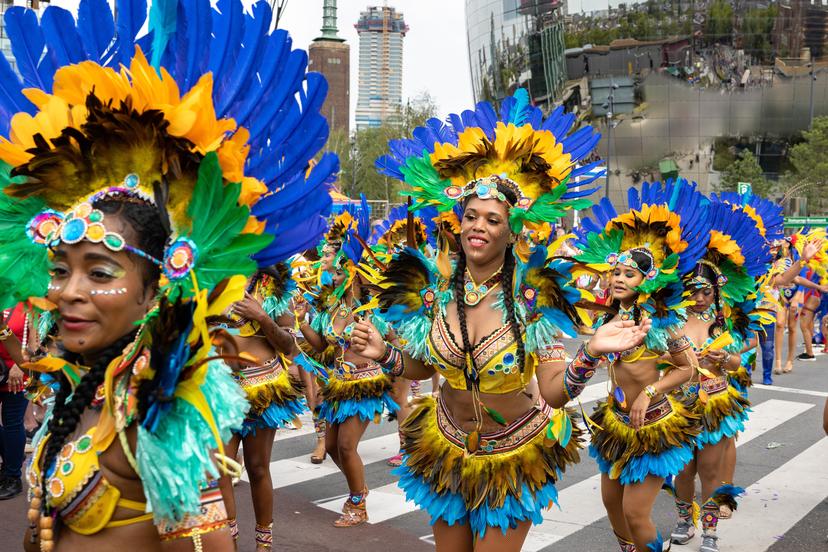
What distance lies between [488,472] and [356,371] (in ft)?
10.7

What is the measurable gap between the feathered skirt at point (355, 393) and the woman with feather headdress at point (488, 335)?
2.49 m

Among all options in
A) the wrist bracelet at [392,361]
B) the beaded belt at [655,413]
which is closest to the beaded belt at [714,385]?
the beaded belt at [655,413]

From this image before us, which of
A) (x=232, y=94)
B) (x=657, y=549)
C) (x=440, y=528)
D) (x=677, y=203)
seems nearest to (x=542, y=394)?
(x=440, y=528)

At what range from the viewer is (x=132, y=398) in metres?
2.49

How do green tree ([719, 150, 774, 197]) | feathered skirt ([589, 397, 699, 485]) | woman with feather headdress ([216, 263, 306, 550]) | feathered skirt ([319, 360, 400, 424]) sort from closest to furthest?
1. feathered skirt ([589, 397, 699, 485])
2. woman with feather headdress ([216, 263, 306, 550])
3. feathered skirt ([319, 360, 400, 424])
4. green tree ([719, 150, 774, 197])

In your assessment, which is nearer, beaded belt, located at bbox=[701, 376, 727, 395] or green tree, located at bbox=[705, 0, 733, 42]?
beaded belt, located at bbox=[701, 376, 727, 395]

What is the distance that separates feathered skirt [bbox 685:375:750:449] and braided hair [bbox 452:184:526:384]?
254 cm

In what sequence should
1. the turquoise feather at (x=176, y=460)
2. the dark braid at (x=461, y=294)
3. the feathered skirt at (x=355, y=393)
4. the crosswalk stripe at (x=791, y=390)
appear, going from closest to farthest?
1. the turquoise feather at (x=176, y=460)
2. the dark braid at (x=461, y=294)
3. the feathered skirt at (x=355, y=393)
4. the crosswalk stripe at (x=791, y=390)

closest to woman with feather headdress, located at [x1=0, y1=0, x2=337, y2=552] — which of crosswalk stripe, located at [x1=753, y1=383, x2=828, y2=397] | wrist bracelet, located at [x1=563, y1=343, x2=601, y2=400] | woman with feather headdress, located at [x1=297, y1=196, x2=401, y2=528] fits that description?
wrist bracelet, located at [x1=563, y1=343, x2=601, y2=400]

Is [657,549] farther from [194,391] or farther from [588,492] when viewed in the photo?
[194,391]

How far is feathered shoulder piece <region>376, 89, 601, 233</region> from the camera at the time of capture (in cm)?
462

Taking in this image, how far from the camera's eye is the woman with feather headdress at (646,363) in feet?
19.1

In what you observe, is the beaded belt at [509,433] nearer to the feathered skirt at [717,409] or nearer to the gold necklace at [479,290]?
the gold necklace at [479,290]

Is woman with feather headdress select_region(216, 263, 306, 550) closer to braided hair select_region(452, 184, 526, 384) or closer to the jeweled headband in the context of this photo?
braided hair select_region(452, 184, 526, 384)
